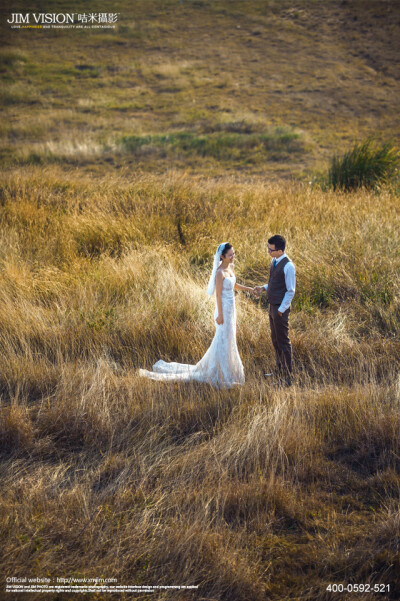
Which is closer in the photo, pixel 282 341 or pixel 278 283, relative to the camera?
pixel 278 283

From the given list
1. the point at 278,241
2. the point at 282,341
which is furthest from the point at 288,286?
the point at 282,341

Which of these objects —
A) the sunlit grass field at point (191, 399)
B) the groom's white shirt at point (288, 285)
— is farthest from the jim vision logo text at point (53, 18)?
the groom's white shirt at point (288, 285)

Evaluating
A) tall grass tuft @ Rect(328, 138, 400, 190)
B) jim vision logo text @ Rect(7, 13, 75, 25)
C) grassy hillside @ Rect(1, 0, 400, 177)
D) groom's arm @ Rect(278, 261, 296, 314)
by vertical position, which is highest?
jim vision logo text @ Rect(7, 13, 75, 25)

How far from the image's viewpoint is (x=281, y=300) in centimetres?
496

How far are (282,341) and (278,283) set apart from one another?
2.01ft

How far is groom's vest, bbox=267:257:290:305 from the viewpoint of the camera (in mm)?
4906

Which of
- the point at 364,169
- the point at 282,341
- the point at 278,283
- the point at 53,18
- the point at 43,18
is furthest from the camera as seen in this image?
the point at 43,18

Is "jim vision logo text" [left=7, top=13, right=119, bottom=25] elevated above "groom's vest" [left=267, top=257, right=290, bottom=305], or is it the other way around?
"jim vision logo text" [left=7, top=13, right=119, bottom=25]

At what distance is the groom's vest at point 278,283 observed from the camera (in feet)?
16.1

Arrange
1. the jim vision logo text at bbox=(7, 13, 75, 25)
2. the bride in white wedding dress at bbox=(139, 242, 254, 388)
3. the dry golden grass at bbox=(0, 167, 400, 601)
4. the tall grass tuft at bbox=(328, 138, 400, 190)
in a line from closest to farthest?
the dry golden grass at bbox=(0, 167, 400, 601)
the bride in white wedding dress at bbox=(139, 242, 254, 388)
the tall grass tuft at bbox=(328, 138, 400, 190)
the jim vision logo text at bbox=(7, 13, 75, 25)

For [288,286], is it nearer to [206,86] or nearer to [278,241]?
[278,241]

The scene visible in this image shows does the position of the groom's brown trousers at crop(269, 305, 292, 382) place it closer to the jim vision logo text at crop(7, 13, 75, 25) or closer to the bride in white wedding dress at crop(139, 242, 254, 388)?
the bride in white wedding dress at crop(139, 242, 254, 388)

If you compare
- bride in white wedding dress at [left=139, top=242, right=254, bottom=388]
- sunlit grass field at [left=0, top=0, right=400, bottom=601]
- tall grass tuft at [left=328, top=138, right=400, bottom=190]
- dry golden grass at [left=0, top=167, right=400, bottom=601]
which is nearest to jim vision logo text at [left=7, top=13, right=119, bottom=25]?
sunlit grass field at [left=0, top=0, right=400, bottom=601]

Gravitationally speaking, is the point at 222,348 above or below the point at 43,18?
below
